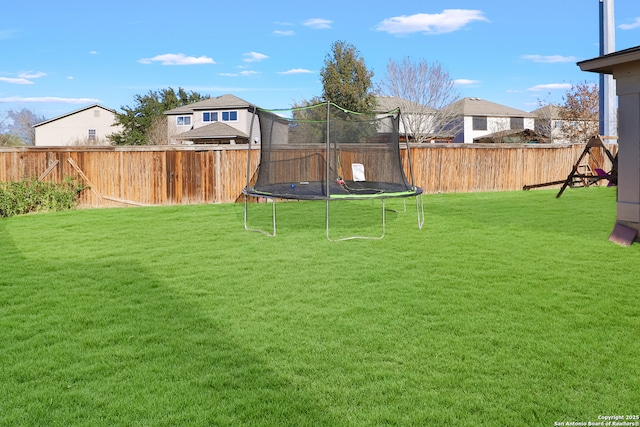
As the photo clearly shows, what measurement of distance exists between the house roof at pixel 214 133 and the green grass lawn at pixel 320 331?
23.4 m

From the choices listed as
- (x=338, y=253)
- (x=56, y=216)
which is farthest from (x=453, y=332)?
(x=56, y=216)

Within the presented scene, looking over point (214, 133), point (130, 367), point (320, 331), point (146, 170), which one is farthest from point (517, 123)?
point (130, 367)

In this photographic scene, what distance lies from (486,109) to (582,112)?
10888 millimetres

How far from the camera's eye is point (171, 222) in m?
8.02

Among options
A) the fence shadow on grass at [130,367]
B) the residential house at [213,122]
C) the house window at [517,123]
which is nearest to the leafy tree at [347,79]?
the residential house at [213,122]

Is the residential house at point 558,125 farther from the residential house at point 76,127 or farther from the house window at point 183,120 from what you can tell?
the residential house at point 76,127

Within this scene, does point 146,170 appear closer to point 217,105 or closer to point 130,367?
point 130,367

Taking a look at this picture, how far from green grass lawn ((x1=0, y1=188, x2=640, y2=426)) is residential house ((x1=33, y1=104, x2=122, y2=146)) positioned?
35.5 metres

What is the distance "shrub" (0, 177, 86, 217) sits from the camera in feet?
30.4

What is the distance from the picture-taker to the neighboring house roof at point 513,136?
34375 mm

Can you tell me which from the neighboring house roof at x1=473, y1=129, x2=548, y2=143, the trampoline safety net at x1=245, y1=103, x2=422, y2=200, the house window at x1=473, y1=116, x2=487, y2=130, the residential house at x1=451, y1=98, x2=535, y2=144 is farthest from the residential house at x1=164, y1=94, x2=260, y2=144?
the trampoline safety net at x1=245, y1=103, x2=422, y2=200

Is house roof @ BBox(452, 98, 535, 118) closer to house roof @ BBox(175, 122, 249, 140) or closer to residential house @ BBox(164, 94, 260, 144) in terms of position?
residential house @ BBox(164, 94, 260, 144)

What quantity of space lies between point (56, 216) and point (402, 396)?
8.18 m

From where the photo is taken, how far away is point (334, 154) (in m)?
7.78
